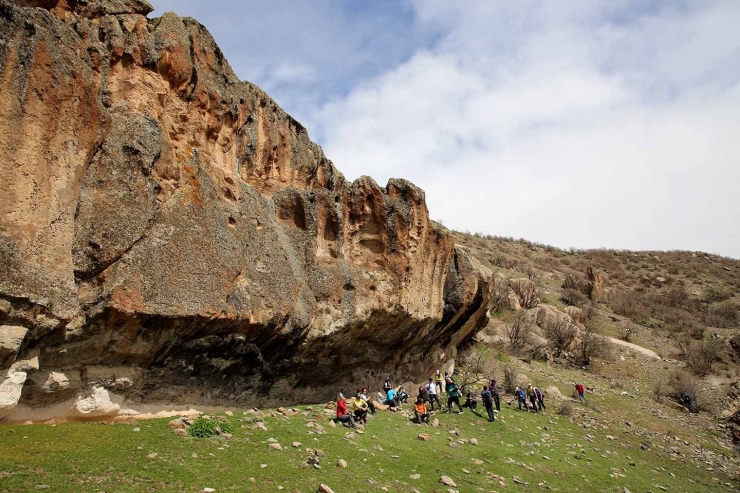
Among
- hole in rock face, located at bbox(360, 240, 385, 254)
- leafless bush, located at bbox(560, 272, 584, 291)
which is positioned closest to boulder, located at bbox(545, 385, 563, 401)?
hole in rock face, located at bbox(360, 240, 385, 254)

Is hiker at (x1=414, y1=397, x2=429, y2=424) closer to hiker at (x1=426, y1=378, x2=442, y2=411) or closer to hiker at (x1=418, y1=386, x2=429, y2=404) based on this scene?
hiker at (x1=418, y1=386, x2=429, y2=404)

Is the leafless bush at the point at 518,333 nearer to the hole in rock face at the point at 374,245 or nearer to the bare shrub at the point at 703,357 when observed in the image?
the bare shrub at the point at 703,357

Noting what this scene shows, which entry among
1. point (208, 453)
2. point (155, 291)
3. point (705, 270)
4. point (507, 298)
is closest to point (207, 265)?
point (155, 291)

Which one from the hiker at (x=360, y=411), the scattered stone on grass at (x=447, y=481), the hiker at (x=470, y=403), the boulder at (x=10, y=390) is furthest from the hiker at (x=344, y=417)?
the boulder at (x=10, y=390)

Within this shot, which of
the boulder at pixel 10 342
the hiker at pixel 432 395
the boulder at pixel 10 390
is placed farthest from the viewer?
the hiker at pixel 432 395

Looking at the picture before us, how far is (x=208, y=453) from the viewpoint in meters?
9.55

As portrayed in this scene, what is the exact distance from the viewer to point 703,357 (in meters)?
35.8

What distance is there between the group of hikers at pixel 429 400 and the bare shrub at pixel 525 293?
2042 cm

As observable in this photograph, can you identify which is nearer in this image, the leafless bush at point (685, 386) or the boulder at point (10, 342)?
the boulder at point (10, 342)

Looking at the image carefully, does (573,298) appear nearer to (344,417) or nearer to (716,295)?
(716,295)

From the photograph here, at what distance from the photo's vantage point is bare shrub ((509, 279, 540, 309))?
44812 millimetres

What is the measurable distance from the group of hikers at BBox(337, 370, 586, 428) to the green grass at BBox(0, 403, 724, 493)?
51 cm

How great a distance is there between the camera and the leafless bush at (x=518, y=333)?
3484cm

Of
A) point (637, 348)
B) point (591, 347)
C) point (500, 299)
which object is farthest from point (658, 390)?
point (500, 299)
